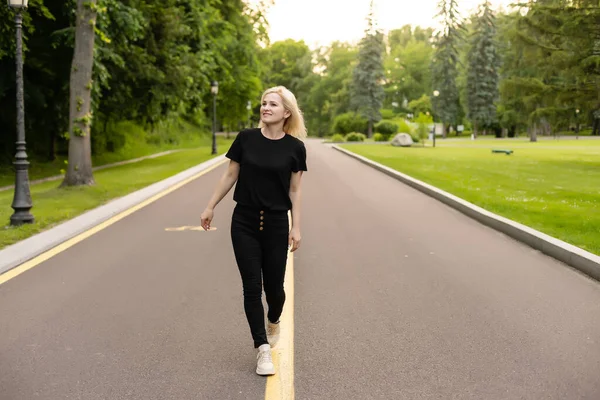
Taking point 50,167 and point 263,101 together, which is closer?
point 263,101

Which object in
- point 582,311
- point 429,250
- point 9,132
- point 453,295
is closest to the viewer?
point 582,311

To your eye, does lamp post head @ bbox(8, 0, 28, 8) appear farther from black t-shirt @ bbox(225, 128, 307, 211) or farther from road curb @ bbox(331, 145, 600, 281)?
road curb @ bbox(331, 145, 600, 281)

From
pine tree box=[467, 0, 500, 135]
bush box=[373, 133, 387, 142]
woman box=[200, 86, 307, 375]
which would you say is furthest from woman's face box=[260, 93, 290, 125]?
pine tree box=[467, 0, 500, 135]

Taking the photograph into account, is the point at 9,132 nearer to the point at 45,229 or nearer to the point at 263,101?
the point at 45,229

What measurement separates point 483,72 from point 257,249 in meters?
84.2

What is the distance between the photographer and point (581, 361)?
176 inches

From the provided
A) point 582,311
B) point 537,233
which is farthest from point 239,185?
point 537,233

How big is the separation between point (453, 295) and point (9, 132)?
74.5ft

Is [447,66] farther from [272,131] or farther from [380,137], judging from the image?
[272,131]

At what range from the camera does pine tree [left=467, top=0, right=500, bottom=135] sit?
267 ft

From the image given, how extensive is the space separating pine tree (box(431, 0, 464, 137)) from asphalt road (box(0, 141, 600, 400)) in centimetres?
8324

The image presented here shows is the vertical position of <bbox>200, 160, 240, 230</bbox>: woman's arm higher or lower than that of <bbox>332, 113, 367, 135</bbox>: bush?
lower

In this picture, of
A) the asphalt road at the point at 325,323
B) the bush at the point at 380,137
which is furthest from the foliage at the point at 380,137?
the asphalt road at the point at 325,323

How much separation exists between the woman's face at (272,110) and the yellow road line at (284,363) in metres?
1.69
